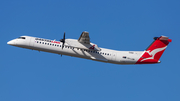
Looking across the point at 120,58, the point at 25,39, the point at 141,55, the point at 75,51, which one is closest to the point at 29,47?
the point at 25,39

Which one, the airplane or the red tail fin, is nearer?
the airplane

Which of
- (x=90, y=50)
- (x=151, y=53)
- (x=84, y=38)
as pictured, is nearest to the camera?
(x=84, y=38)

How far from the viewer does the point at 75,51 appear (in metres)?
30.8

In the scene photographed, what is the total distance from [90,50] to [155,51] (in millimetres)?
9556

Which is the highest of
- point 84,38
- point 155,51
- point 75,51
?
point 84,38

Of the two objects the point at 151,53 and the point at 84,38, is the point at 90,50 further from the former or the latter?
the point at 151,53

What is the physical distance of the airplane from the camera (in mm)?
30641

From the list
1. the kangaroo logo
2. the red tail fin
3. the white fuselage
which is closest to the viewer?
the white fuselage

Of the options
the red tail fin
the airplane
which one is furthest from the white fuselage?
the red tail fin

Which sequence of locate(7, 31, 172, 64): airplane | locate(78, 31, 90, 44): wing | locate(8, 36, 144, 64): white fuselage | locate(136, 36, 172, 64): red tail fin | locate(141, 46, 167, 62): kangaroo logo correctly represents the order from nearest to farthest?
1. locate(78, 31, 90, 44): wing
2. locate(7, 31, 172, 64): airplane
3. locate(8, 36, 144, 64): white fuselage
4. locate(136, 36, 172, 64): red tail fin
5. locate(141, 46, 167, 62): kangaroo logo

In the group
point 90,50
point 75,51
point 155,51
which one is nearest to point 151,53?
point 155,51

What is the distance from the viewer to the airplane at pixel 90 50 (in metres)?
30.6

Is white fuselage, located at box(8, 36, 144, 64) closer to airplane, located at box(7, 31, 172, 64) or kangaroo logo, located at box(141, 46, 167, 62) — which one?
airplane, located at box(7, 31, 172, 64)

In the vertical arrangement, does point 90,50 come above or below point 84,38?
below
